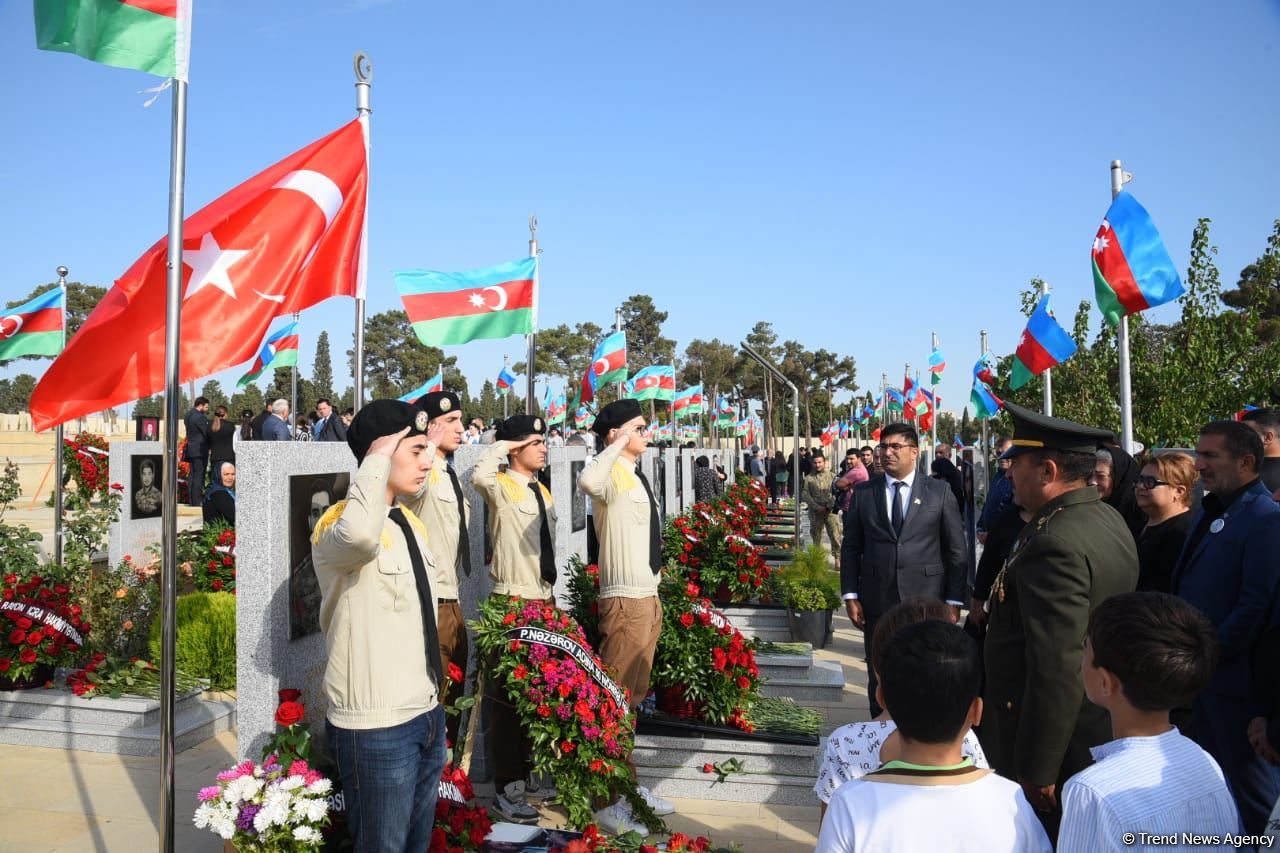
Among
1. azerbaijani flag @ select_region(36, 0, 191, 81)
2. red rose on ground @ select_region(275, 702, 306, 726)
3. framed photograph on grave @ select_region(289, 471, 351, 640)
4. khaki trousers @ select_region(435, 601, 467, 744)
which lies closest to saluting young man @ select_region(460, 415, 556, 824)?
khaki trousers @ select_region(435, 601, 467, 744)

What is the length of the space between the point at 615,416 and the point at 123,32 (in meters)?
3.15

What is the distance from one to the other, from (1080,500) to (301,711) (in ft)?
9.99

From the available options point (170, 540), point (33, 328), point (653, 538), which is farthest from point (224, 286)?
point (33, 328)

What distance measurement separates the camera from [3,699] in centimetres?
647

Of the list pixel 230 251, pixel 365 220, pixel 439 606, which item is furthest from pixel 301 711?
pixel 365 220

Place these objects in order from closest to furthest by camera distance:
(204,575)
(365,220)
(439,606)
→ (365,220)
(439,606)
(204,575)

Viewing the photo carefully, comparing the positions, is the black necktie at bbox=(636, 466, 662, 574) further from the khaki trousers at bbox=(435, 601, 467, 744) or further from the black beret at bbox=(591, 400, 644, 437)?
the khaki trousers at bbox=(435, 601, 467, 744)

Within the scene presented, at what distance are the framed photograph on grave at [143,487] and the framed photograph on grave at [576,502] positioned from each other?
4519mm

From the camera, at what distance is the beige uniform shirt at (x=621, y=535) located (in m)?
5.34

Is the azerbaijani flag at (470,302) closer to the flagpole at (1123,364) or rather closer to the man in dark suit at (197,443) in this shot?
the flagpole at (1123,364)

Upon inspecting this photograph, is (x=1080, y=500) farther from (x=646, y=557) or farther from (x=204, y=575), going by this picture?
(x=204, y=575)

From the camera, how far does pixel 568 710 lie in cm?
454

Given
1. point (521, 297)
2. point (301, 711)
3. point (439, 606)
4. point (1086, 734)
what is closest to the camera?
point (1086, 734)

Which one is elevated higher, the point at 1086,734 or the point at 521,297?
the point at 521,297
